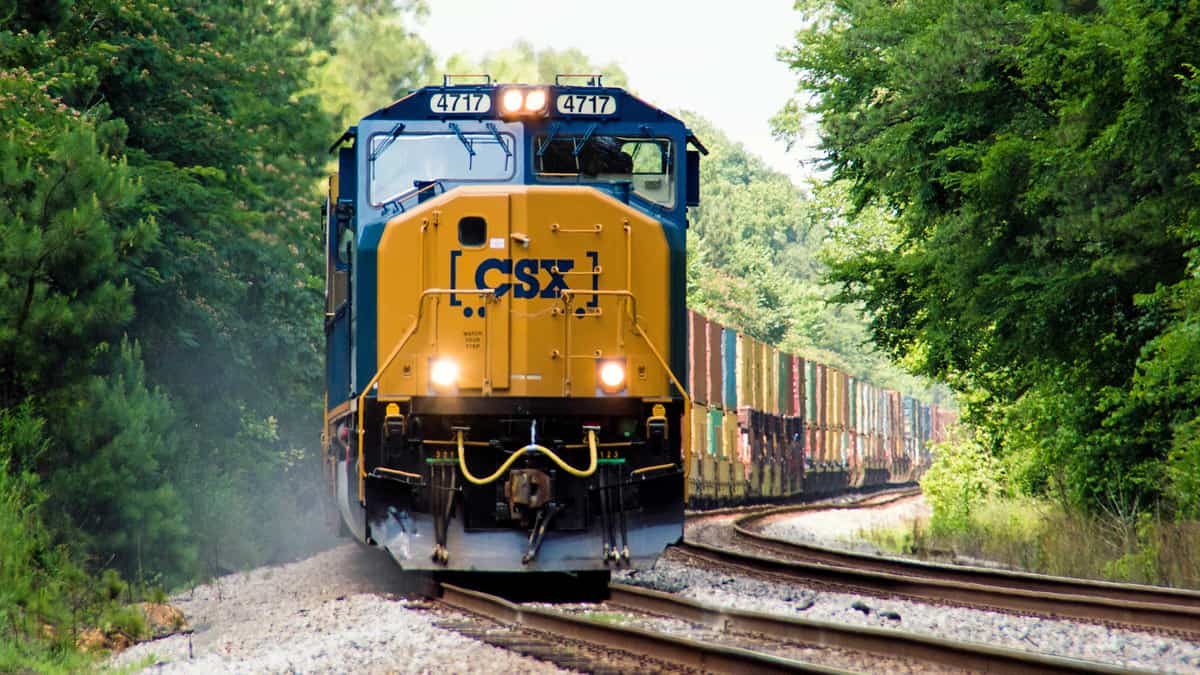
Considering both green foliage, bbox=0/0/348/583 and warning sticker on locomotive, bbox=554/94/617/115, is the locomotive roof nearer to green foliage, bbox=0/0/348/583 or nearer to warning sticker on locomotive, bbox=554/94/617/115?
warning sticker on locomotive, bbox=554/94/617/115

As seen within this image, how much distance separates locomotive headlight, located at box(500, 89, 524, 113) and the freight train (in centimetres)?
2

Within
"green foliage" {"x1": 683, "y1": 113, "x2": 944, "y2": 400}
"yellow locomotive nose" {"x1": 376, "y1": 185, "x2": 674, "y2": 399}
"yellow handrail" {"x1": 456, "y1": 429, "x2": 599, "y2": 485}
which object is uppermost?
"green foliage" {"x1": 683, "y1": 113, "x2": 944, "y2": 400}

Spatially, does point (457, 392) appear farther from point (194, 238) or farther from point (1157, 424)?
point (194, 238)

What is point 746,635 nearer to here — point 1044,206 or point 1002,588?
point 1002,588

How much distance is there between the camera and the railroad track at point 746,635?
6.55 m

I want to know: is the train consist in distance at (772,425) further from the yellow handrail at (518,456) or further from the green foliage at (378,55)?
the green foliage at (378,55)

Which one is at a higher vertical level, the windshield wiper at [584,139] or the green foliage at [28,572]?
the windshield wiper at [584,139]

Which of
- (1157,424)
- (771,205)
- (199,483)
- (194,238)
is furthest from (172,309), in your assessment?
(771,205)

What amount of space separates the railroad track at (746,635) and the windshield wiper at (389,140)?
3.28 m

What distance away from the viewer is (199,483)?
2159cm

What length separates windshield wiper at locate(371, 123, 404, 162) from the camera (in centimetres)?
1013

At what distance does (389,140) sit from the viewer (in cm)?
1016

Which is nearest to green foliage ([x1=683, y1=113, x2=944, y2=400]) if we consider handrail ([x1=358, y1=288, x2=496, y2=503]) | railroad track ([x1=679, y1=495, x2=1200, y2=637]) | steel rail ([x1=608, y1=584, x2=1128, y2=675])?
railroad track ([x1=679, y1=495, x2=1200, y2=637])

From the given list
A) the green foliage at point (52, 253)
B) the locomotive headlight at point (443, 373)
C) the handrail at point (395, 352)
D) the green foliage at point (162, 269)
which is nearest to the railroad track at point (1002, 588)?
the locomotive headlight at point (443, 373)
